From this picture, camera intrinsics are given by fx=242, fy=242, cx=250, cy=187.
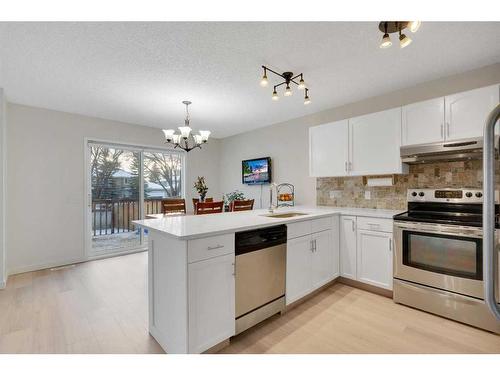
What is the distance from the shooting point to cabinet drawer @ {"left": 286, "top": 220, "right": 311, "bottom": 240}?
225cm

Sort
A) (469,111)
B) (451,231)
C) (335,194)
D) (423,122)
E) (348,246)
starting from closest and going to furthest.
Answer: (451,231) < (469,111) < (423,122) < (348,246) < (335,194)

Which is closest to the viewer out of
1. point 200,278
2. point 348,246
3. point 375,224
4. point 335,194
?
point 200,278

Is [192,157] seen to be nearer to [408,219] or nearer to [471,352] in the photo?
[408,219]

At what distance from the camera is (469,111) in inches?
89.6

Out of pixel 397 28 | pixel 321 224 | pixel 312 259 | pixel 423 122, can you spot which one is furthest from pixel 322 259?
pixel 397 28

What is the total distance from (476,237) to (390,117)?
Answer: 1.46m

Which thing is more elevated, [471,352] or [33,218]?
[33,218]

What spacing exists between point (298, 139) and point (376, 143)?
1.48 metres

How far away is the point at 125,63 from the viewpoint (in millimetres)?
2332

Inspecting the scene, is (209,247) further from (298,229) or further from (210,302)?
(298,229)

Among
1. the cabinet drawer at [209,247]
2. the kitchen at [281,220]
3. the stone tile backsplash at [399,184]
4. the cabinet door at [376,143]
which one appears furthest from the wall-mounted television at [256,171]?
the cabinet drawer at [209,247]

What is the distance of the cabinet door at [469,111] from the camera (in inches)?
86.1

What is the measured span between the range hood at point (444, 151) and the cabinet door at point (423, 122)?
0.11 meters
